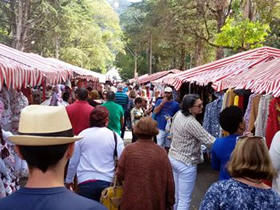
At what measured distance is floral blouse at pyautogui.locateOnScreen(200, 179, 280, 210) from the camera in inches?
104

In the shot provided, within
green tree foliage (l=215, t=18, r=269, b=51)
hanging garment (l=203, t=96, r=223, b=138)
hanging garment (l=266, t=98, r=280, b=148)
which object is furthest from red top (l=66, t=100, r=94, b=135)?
green tree foliage (l=215, t=18, r=269, b=51)

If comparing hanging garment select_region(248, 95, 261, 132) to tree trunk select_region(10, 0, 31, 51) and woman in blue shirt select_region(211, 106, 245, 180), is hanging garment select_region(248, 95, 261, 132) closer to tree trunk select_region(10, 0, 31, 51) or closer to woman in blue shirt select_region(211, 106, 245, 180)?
woman in blue shirt select_region(211, 106, 245, 180)

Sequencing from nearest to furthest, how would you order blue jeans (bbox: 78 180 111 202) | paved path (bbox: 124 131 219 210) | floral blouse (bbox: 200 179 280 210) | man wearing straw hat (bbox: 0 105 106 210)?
man wearing straw hat (bbox: 0 105 106 210)
floral blouse (bbox: 200 179 280 210)
blue jeans (bbox: 78 180 111 202)
paved path (bbox: 124 131 219 210)

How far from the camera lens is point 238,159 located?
280 centimetres

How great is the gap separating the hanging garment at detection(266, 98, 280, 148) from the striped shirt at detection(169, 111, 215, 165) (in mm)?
741

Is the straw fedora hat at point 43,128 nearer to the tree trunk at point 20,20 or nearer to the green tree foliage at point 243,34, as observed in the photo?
the green tree foliage at point 243,34

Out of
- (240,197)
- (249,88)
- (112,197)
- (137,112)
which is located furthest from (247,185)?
(137,112)

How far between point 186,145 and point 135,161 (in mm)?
1231

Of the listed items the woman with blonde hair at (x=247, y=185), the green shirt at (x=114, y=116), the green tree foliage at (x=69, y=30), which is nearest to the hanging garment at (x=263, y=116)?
the woman with blonde hair at (x=247, y=185)

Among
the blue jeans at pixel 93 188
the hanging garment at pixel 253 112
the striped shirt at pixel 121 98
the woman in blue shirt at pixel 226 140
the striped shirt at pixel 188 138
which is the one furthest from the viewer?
the striped shirt at pixel 121 98

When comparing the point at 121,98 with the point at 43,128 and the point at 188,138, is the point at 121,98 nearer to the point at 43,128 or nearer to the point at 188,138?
the point at 188,138

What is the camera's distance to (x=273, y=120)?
4762 millimetres

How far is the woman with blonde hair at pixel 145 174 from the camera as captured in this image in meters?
4.23

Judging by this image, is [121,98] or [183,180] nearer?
[183,180]
